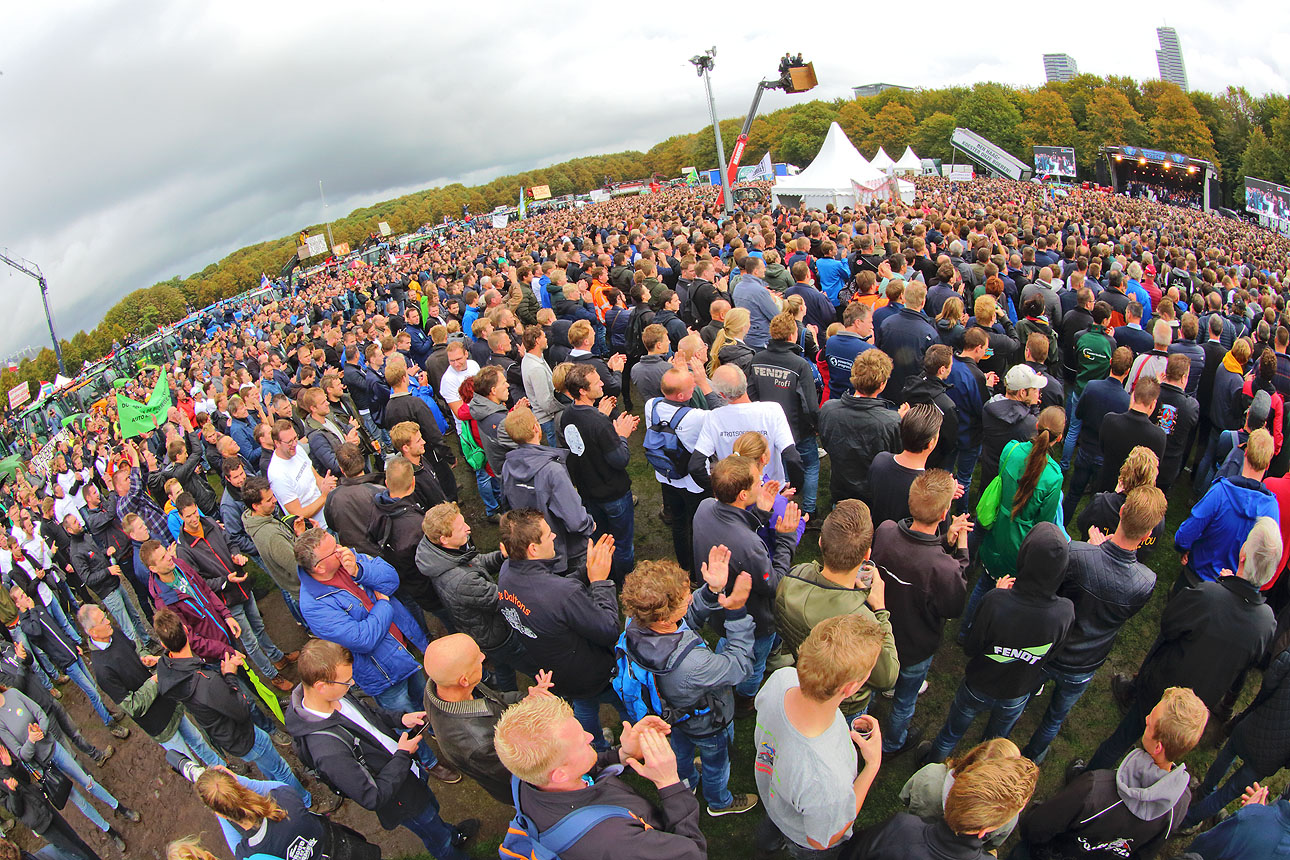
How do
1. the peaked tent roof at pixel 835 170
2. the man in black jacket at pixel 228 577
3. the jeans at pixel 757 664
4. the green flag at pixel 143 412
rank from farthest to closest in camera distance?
the peaked tent roof at pixel 835 170 < the green flag at pixel 143 412 < the man in black jacket at pixel 228 577 < the jeans at pixel 757 664

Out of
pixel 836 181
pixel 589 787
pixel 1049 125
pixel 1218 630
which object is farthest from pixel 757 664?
pixel 1049 125

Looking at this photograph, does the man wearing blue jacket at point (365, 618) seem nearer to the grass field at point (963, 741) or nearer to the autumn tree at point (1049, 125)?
the grass field at point (963, 741)

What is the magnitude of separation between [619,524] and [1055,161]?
57709 mm

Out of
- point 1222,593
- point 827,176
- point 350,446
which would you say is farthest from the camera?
point 827,176

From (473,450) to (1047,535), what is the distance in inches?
193

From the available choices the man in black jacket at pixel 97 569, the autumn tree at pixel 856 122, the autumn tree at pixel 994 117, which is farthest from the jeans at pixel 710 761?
the autumn tree at pixel 856 122

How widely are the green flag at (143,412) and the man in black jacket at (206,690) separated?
27.0 ft

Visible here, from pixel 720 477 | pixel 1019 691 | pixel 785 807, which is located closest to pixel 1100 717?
pixel 1019 691

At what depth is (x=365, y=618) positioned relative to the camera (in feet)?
11.9

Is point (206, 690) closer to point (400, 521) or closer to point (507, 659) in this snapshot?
point (400, 521)

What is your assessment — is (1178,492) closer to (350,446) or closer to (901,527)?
(901,527)

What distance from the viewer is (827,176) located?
24.5m

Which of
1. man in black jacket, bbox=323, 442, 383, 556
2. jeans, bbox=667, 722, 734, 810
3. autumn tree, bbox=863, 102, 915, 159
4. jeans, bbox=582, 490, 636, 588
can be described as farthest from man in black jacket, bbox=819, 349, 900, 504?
autumn tree, bbox=863, 102, 915, 159

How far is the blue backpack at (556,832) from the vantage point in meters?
1.89
